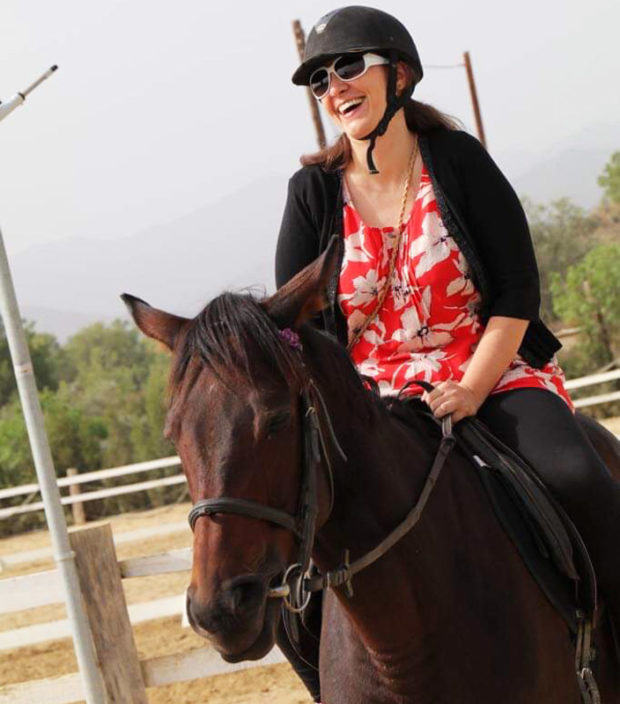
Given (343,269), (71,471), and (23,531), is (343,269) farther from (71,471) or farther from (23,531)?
(23,531)

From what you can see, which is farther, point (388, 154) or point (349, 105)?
point (388, 154)

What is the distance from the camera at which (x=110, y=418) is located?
93.7 feet

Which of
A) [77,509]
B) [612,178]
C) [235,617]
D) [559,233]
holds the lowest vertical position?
[77,509]

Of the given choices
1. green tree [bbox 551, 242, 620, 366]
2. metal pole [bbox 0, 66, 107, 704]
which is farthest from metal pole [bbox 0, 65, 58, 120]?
green tree [bbox 551, 242, 620, 366]

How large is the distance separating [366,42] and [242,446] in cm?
154

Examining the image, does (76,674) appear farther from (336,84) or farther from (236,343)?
(236,343)

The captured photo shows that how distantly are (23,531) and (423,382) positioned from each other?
2083 centimetres

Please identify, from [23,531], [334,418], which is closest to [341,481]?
[334,418]

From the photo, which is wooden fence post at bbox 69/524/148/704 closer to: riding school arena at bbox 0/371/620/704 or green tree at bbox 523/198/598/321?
riding school arena at bbox 0/371/620/704

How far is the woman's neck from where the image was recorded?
3516 mm

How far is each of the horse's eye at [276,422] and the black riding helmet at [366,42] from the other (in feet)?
3.99

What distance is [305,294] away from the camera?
2627 mm

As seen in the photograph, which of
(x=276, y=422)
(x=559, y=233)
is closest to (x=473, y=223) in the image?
(x=276, y=422)

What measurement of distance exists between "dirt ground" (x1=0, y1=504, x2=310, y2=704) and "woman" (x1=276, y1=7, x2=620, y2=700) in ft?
15.0
